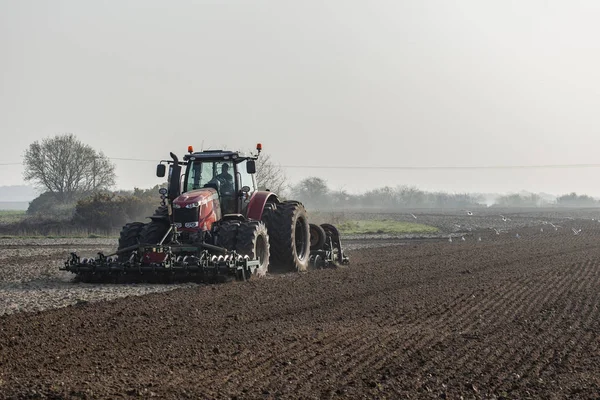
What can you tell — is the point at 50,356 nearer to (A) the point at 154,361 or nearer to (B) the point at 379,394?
(A) the point at 154,361

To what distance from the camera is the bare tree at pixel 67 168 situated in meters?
57.2

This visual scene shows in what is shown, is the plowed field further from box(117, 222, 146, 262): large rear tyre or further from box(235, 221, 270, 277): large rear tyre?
box(117, 222, 146, 262): large rear tyre

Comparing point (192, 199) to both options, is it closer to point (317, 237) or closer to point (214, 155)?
point (214, 155)

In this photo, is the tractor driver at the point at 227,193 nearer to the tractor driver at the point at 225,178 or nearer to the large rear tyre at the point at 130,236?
the tractor driver at the point at 225,178

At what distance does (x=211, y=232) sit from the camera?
15.1 metres

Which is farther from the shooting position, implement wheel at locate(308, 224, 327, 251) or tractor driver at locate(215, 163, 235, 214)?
implement wheel at locate(308, 224, 327, 251)

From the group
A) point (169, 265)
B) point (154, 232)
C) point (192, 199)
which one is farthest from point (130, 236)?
point (169, 265)

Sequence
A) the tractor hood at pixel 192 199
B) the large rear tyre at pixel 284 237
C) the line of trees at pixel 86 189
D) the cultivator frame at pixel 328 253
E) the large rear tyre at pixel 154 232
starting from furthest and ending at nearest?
the line of trees at pixel 86 189 < the cultivator frame at pixel 328 253 < the large rear tyre at pixel 284 237 < the large rear tyre at pixel 154 232 < the tractor hood at pixel 192 199

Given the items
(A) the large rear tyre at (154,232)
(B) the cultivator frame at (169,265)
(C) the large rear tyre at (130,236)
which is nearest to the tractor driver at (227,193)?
(A) the large rear tyre at (154,232)

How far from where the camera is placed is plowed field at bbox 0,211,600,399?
6734 millimetres

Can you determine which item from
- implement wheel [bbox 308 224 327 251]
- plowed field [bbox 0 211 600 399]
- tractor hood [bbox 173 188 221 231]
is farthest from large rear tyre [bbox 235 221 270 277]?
implement wheel [bbox 308 224 327 251]

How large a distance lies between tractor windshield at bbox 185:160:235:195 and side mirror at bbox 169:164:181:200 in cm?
24

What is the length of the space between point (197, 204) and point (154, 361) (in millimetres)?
7366

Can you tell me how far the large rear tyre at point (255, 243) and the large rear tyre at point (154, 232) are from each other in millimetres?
1483
